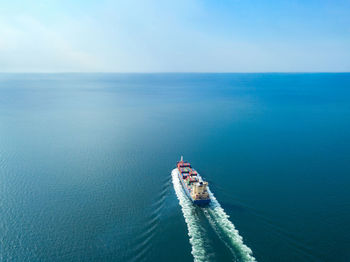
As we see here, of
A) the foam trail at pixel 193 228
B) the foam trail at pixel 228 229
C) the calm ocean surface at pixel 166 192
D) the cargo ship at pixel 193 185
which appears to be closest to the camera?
the foam trail at pixel 228 229

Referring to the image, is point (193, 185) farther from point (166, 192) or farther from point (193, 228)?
point (193, 228)

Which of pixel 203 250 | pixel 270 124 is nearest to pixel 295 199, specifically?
pixel 203 250

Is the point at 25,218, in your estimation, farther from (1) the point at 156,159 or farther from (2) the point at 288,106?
(2) the point at 288,106

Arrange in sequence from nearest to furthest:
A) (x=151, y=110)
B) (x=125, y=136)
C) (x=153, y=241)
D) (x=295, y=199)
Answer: (x=153, y=241) < (x=295, y=199) < (x=125, y=136) < (x=151, y=110)

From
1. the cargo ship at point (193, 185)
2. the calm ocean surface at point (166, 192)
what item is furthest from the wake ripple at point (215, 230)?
the cargo ship at point (193, 185)

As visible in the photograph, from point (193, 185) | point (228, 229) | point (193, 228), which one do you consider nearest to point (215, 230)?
point (228, 229)

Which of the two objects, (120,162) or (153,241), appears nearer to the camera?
(153,241)

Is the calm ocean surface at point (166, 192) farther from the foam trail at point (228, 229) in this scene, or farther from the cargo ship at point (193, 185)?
the cargo ship at point (193, 185)
